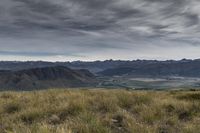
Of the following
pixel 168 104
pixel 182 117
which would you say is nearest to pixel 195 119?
pixel 182 117

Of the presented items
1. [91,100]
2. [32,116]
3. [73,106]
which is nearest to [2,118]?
[32,116]

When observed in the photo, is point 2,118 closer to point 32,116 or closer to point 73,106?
point 32,116

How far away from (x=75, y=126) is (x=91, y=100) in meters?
5.70

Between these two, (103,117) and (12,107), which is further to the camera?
(12,107)

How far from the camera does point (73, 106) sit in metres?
12.4

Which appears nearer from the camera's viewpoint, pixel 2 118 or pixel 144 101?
pixel 2 118

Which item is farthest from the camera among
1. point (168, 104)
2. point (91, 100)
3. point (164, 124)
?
point (91, 100)

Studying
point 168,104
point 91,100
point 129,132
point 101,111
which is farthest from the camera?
point 91,100

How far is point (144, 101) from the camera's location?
14703 mm

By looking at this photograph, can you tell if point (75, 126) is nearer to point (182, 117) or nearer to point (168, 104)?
point (182, 117)

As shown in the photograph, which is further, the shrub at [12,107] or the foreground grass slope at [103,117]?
the shrub at [12,107]

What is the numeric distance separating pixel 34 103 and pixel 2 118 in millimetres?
3252

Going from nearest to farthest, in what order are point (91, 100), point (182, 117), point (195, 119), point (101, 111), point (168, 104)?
1. point (195, 119)
2. point (182, 117)
3. point (101, 111)
4. point (168, 104)
5. point (91, 100)

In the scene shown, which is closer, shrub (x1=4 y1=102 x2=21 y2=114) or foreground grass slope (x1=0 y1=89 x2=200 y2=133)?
foreground grass slope (x1=0 y1=89 x2=200 y2=133)
